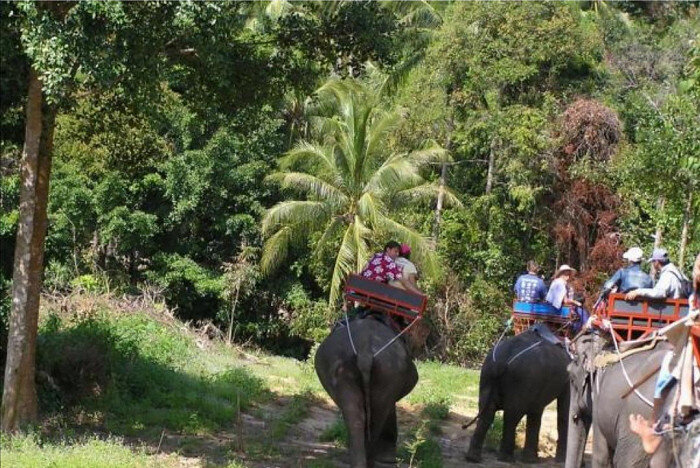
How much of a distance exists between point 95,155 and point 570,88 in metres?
13.3

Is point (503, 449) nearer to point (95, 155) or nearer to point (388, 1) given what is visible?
point (95, 155)

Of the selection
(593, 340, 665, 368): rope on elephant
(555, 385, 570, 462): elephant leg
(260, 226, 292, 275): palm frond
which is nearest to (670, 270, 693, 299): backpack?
(593, 340, 665, 368): rope on elephant

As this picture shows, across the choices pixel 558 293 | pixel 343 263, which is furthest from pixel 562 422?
pixel 343 263

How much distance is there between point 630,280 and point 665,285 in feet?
1.75

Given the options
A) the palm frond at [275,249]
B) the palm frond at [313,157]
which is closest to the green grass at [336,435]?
the palm frond at [275,249]

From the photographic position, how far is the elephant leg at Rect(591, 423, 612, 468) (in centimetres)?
984

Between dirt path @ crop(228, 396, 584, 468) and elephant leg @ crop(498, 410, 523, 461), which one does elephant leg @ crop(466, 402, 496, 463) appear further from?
elephant leg @ crop(498, 410, 523, 461)

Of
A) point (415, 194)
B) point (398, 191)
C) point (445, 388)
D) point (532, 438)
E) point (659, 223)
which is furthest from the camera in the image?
point (415, 194)

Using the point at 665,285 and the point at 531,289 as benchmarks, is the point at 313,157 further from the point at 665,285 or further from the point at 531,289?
the point at 665,285

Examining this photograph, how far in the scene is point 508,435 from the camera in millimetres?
13602

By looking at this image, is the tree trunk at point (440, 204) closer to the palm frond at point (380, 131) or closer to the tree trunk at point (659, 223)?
the palm frond at point (380, 131)

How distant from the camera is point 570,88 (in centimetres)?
3044

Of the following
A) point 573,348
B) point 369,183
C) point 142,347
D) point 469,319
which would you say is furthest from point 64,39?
point 469,319

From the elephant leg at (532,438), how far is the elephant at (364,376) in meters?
2.94
